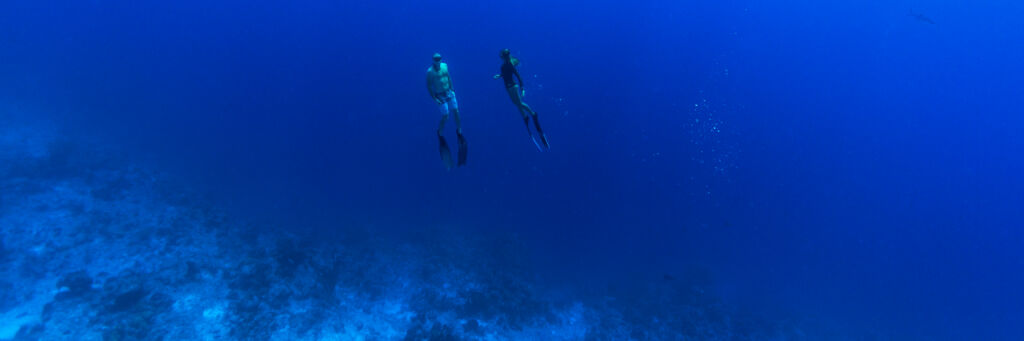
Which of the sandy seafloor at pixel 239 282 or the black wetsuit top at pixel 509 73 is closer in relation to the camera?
the black wetsuit top at pixel 509 73

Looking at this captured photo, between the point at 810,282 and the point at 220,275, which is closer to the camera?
the point at 220,275

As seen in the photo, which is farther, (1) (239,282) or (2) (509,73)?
(1) (239,282)

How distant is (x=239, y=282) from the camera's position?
12492 mm

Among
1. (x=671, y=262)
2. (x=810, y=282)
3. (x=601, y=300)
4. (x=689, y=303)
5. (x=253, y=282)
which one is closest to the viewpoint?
(x=253, y=282)

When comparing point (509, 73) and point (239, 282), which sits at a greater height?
point (509, 73)

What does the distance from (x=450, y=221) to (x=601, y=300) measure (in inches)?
239

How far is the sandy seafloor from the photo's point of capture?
11.5m

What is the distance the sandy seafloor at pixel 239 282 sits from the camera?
1152cm

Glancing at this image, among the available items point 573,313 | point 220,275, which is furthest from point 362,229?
point 573,313

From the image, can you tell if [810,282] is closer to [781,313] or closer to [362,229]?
[781,313]

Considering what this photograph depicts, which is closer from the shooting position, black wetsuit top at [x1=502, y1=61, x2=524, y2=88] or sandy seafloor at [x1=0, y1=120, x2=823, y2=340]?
black wetsuit top at [x1=502, y1=61, x2=524, y2=88]

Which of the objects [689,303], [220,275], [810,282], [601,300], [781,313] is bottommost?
[220,275]

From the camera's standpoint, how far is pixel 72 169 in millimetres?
16031

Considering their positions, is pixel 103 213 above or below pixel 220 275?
above
